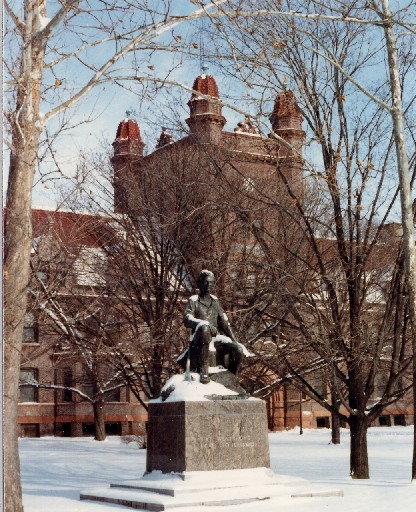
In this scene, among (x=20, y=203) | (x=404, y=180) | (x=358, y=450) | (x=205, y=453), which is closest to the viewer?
(x=20, y=203)

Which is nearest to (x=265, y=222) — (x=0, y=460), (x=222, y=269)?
(x=222, y=269)

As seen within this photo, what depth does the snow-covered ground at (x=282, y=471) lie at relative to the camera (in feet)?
40.5

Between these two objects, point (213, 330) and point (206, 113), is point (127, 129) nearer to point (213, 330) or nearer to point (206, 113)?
point (206, 113)

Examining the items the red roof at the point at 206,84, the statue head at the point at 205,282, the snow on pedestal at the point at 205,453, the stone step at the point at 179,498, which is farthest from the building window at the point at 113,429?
the stone step at the point at 179,498

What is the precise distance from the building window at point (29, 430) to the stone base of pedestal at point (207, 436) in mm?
27995

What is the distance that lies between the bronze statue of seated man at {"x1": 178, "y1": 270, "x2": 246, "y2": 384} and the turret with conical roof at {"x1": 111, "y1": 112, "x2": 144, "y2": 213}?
8.23 m

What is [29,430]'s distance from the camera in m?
40.4

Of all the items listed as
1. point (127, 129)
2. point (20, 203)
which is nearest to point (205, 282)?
point (20, 203)

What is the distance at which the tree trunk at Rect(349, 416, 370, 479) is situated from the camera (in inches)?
672

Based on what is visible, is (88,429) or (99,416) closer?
(99,416)

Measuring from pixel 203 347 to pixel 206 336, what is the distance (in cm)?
19

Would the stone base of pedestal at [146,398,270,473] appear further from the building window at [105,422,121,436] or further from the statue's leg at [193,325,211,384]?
the building window at [105,422,121,436]

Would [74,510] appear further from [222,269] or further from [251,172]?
[251,172]

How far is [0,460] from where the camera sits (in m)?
5.86
